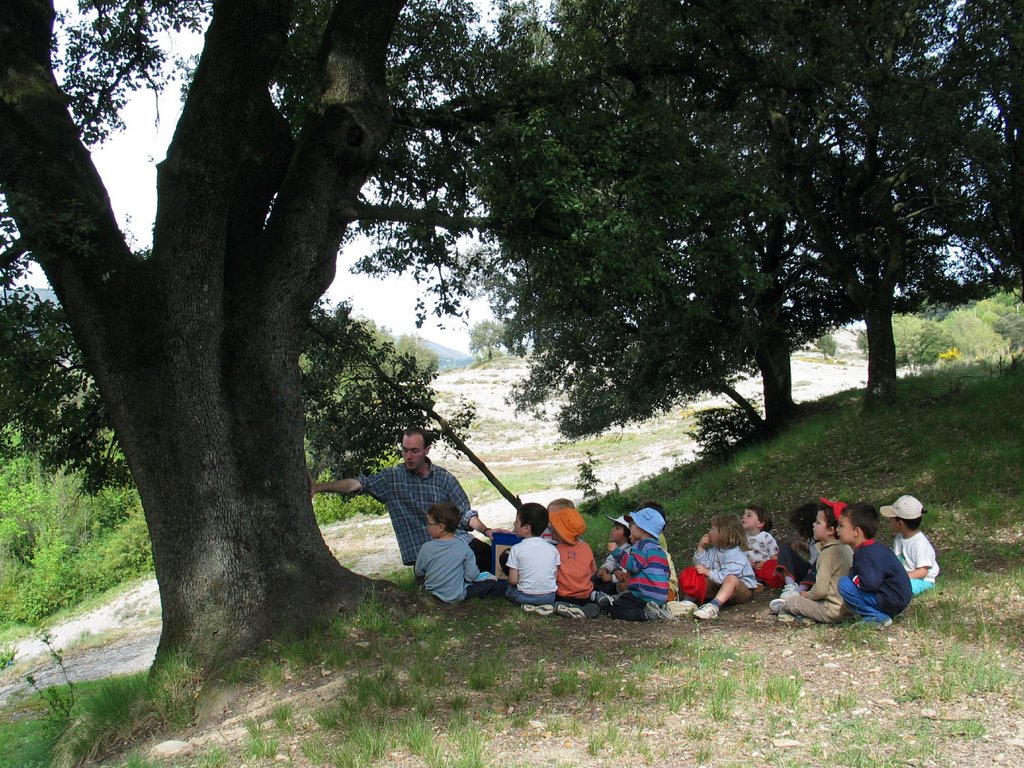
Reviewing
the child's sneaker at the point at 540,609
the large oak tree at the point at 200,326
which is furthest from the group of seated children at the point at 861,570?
the large oak tree at the point at 200,326

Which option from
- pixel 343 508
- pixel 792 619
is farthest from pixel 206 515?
pixel 343 508

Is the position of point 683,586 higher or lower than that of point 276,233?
lower

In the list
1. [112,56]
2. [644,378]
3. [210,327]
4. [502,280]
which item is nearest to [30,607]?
[502,280]

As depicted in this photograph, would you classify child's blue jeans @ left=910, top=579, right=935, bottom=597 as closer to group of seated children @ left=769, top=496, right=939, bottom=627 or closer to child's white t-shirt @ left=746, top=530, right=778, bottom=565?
group of seated children @ left=769, top=496, right=939, bottom=627

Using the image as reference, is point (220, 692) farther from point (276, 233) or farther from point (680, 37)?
point (680, 37)

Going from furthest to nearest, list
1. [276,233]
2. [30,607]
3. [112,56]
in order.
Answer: [30,607], [112,56], [276,233]

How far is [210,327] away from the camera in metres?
6.42

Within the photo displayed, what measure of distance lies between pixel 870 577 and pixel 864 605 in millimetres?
251

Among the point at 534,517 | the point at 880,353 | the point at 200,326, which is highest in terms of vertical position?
the point at 200,326

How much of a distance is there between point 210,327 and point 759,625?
491 centimetres

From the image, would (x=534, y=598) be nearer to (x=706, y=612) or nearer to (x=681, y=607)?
(x=681, y=607)

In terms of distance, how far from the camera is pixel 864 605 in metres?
6.32

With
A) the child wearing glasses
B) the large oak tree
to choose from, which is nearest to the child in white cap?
the child wearing glasses

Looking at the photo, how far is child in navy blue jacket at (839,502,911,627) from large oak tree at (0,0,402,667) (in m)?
3.88
